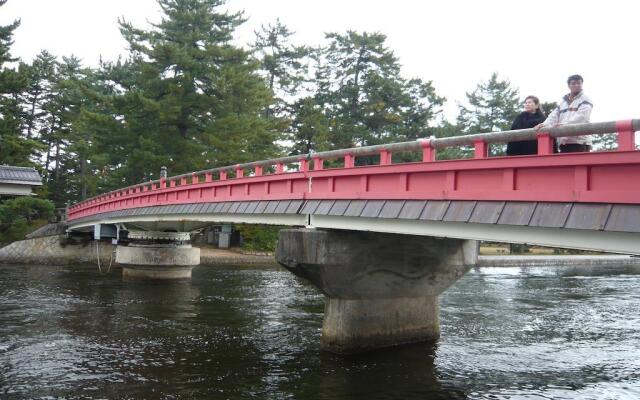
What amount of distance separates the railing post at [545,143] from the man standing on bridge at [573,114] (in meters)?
0.13

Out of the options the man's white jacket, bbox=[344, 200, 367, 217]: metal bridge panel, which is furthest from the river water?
the man's white jacket

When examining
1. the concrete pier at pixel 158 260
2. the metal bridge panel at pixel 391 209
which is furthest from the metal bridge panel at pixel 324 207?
the concrete pier at pixel 158 260

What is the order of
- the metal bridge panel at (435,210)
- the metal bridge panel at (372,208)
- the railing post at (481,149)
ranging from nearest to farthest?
the railing post at (481,149)
the metal bridge panel at (435,210)
the metal bridge panel at (372,208)

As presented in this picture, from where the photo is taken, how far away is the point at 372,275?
35.9 ft

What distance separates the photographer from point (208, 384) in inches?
360

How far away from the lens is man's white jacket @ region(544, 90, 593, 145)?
6906mm

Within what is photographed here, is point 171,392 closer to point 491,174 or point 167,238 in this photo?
point 491,174

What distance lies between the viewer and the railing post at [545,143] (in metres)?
6.79

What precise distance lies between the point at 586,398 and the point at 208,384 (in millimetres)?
6322

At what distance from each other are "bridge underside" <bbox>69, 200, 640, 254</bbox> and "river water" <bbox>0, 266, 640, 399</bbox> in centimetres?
285

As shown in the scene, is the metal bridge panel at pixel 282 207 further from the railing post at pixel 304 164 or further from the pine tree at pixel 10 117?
the pine tree at pixel 10 117

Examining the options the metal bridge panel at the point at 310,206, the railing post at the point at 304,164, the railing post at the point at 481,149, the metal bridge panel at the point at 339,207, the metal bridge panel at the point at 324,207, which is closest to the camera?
the railing post at the point at 481,149

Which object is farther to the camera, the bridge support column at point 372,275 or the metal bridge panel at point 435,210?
the bridge support column at point 372,275

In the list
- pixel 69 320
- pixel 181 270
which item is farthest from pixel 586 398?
pixel 181 270
